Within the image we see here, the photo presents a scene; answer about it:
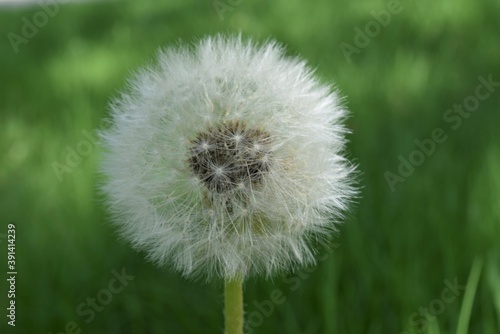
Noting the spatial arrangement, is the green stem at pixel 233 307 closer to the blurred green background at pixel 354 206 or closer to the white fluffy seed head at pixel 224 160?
the white fluffy seed head at pixel 224 160

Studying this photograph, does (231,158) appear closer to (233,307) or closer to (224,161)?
(224,161)

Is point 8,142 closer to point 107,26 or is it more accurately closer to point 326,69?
point 326,69

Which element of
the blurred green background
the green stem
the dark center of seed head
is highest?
the blurred green background

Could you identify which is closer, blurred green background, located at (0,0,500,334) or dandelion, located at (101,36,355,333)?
dandelion, located at (101,36,355,333)

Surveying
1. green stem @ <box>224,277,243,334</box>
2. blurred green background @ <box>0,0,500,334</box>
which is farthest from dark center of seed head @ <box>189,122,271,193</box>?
blurred green background @ <box>0,0,500,334</box>

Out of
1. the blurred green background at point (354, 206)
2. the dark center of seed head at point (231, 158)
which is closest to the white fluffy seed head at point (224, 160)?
the dark center of seed head at point (231, 158)

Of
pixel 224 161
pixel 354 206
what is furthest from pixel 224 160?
pixel 354 206

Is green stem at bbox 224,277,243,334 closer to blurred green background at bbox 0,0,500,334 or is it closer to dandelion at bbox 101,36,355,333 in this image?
dandelion at bbox 101,36,355,333
